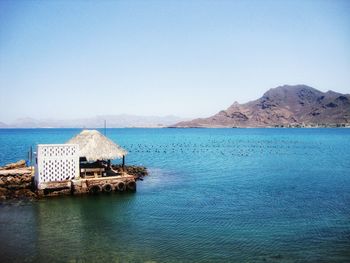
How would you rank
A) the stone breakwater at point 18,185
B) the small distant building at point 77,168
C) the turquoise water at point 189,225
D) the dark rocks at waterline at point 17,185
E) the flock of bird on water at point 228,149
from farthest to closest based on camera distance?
the flock of bird on water at point 228,149, the dark rocks at waterline at point 17,185, the stone breakwater at point 18,185, the small distant building at point 77,168, the turquoise water at point 189,225

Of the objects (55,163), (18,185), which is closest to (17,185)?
(18,185)

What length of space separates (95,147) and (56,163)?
386 centimetres

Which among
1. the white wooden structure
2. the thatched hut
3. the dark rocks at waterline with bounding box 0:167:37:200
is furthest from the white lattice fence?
the dark rocks at waterline with bounding box 0:167:37:200

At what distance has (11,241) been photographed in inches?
699

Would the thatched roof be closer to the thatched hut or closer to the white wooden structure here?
the thatched hut

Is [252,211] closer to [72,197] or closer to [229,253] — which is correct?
[229,253]

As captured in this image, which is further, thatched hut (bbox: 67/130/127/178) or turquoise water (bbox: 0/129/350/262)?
thatched hut (bbox: 67/130/127/178)

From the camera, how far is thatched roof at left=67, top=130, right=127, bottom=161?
2964cm

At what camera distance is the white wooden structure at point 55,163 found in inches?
1065

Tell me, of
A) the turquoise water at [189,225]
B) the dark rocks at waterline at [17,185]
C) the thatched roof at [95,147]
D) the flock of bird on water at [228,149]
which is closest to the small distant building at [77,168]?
the thatched roof at [95,147]

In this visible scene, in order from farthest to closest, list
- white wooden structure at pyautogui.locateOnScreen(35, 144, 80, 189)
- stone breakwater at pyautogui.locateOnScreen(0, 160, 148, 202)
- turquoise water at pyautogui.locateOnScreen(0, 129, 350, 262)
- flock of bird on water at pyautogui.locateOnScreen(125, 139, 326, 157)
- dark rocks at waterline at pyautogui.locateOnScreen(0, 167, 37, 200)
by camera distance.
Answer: flock of bird on water at pyautogui.locateOnScreen(125, 139, 326, 157)
dark rocks at waterline at pyautogui.locateOnScreen(0, 167, 37, 200)
stone breakwater at pyautogui.locateOnScreen(0, 160, 148, 202)
white wooden structure at pyautogui.locateOnScreen(35, 144, 80, 189)
turquoise water at pyautogui.locateOnScreen(0, 129, 350, 262)

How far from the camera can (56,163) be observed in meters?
27.6

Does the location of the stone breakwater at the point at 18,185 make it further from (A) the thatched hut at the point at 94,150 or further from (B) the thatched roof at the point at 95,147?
(B) the thatched roof at the point at 95,147

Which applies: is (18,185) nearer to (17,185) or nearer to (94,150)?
(17,185)
